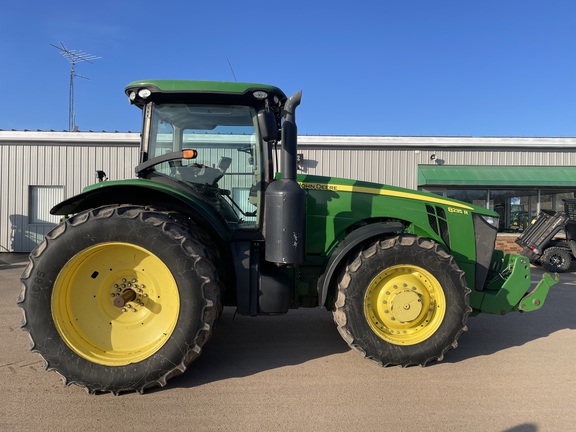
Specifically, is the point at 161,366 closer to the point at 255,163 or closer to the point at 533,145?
the point at 255,163

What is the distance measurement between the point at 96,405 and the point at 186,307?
2.77 feet

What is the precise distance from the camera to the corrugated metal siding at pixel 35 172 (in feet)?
35.1

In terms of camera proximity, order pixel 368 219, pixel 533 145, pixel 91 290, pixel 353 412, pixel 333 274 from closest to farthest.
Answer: pixel 353 412, pixel 91 290, pixel 333 274, pixel 368 219, pixel 533 145

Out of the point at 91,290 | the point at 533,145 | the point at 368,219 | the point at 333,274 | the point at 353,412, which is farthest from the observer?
the point at 533,145

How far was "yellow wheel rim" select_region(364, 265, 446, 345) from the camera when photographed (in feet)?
10.1

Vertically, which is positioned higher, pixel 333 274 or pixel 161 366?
pixel 333 274

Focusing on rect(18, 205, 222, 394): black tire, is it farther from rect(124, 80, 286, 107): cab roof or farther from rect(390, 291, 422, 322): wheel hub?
rect(390, 291, 422, 322): wheel hub

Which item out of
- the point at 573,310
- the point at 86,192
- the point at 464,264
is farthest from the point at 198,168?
the point at 573,310

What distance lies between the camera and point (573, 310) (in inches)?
203

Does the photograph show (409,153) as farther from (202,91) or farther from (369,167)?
(202,91)

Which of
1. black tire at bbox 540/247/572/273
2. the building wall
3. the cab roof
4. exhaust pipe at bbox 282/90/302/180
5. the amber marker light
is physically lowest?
black tire at bbox 540/247/572/273

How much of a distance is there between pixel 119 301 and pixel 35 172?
10131 millimetres

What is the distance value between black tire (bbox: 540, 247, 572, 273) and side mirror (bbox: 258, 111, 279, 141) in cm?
912

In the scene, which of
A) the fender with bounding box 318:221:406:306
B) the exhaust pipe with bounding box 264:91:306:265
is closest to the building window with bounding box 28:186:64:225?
the exhaust pipe with bounding box 264:91:306:265
